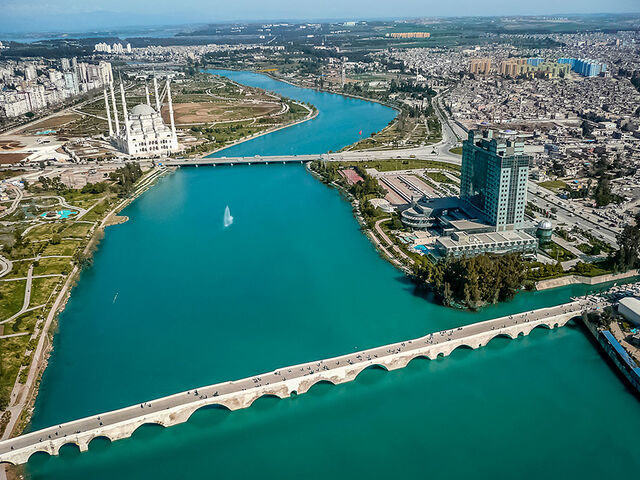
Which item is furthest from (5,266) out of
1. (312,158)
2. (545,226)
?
(312,158)

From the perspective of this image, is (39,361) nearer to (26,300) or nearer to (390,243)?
(26,300)

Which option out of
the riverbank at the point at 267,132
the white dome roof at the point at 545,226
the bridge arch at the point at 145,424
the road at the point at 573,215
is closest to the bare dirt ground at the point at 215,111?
the riverbank at the point at 267,132

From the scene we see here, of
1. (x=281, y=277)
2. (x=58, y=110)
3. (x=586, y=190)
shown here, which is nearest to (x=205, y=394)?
(x=281, y=277)

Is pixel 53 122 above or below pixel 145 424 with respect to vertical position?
above

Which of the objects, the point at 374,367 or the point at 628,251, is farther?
the point at 628,251

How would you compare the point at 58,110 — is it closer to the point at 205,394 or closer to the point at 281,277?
the point at 281,277

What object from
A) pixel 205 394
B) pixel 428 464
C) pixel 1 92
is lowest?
pixel 428 464

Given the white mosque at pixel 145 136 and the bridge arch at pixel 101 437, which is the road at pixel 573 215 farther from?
the white mosque at pixel 145 136
